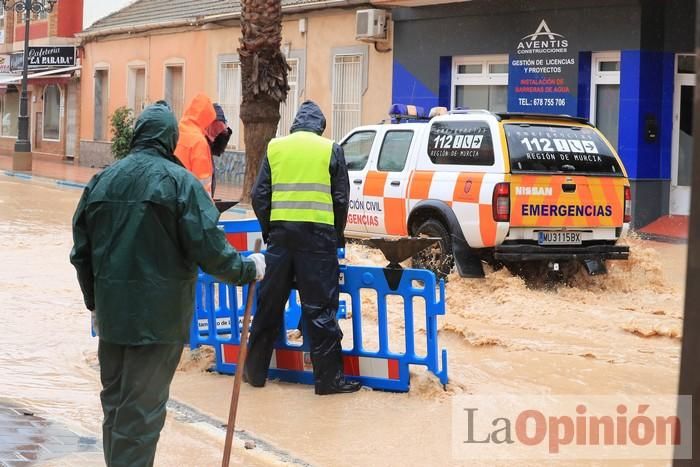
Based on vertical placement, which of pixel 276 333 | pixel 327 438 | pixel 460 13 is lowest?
pixel 327 438

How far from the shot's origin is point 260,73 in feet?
56.5

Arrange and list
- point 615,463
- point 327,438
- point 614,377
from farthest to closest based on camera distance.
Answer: point 614,377, point 327,438, point 615,463

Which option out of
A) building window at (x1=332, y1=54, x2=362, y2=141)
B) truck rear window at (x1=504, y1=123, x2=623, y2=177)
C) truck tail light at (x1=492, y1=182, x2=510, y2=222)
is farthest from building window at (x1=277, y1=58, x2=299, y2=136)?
truck tail light at (x1=492, y1=182, x2=510, y2=222)

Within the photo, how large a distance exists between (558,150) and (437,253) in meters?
1.59

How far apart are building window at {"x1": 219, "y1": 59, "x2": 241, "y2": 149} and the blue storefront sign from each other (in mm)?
9387

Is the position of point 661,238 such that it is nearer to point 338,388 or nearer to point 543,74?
point 543,74

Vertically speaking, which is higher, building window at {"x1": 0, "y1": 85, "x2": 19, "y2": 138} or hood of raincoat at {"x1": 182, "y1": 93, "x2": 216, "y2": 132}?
building window at {"x1": 0, "y1": 85, "x2": 19, "y2": 138}

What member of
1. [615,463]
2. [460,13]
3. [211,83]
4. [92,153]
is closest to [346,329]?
[615,463]

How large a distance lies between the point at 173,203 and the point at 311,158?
2.55m

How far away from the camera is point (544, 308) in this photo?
10.0 metres

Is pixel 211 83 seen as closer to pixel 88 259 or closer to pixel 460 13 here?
pixel 460 13

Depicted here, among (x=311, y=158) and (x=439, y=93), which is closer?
(x=311, y=158)

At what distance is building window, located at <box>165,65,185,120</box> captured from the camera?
2989 cm

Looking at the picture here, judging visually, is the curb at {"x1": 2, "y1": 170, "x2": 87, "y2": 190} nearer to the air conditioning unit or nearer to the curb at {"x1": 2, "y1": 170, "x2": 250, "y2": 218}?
the curb at {"x1": 2, "y1": 170, "x2": 250, "y2": 218}
